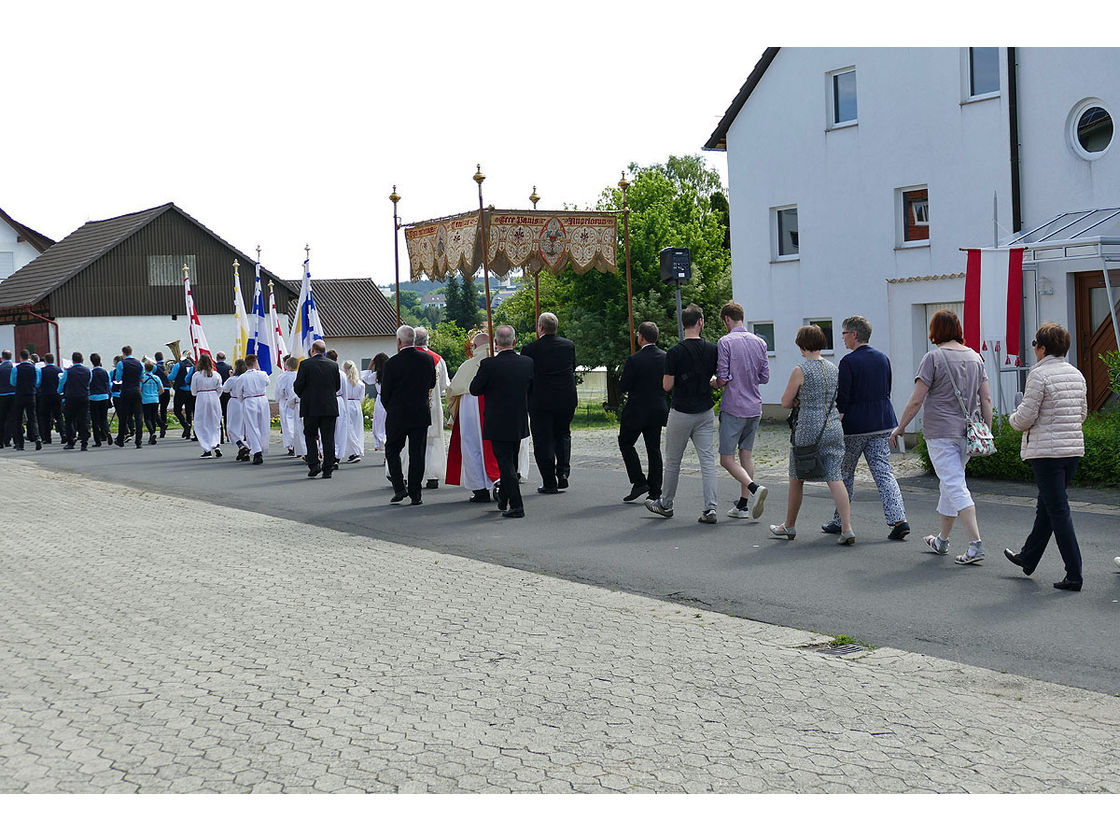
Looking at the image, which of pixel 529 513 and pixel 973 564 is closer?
pixel 973 564

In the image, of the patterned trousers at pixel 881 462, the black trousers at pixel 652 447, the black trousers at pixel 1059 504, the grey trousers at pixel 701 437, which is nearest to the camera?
the black trousers at pixel 1059 504

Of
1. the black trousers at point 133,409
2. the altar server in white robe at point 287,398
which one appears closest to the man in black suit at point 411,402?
the altar server in white robe at point 287,398

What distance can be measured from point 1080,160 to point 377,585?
15.6m

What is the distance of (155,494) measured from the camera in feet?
55.1

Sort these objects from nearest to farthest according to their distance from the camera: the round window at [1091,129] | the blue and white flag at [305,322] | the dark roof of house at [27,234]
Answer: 1. the round window at [1091,129]
2. the blue and white flag at [305,322]
3. the dark roof of house at [27,234]

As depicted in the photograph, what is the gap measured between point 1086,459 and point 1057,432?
5.89 metres

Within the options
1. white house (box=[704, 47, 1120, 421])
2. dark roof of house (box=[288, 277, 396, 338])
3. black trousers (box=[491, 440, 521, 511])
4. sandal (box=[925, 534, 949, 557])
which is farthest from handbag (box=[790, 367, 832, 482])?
dark roof of house (box=[288, 277, 396, 338])

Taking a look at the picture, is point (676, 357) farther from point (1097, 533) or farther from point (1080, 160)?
point (1080, 160)

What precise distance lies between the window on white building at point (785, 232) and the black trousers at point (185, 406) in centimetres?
1358

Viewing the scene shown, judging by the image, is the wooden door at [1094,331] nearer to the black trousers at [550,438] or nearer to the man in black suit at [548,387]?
the black trousers at [550,438]

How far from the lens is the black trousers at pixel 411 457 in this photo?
47.1 ft

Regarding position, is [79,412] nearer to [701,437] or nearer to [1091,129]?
[701,437]

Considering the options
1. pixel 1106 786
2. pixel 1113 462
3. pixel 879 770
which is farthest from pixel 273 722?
pixel 1113 462

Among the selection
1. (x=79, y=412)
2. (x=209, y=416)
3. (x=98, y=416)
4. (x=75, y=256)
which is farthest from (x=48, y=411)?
(x=75, y=256)
